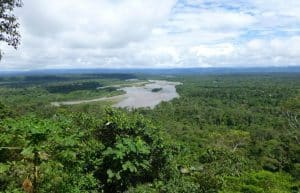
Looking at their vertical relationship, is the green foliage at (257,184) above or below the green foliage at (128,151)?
below

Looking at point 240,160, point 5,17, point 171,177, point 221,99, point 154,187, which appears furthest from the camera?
point 221,99

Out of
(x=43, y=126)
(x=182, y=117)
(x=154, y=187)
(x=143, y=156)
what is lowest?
(x=182, y=117)

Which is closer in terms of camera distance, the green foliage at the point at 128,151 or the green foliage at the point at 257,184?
the green foliage at the point at 128,151

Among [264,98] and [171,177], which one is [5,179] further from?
[264,98]

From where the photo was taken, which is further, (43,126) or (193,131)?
(193,131)

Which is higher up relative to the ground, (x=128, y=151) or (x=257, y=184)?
(x=128, y=151)

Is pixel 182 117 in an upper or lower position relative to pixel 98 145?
lower

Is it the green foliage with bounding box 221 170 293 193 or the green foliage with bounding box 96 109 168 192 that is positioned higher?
the green foliage with bounding box 96 109 168 192

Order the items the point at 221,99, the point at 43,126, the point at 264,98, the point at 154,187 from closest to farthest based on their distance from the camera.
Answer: the point at 43,126
the point at 154,187
the point at 264,98
the point at 221,99

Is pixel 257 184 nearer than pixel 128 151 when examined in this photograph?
No

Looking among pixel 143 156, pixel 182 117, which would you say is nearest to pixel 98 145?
pixel 143 156

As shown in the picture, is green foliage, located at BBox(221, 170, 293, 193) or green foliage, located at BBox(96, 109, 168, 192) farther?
green foliage, located at BBox(221, 170, 293, 193)
